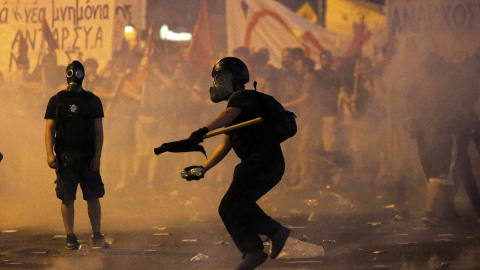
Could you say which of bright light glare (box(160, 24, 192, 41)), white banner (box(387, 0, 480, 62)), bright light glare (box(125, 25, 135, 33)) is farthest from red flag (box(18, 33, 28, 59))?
white banner (box(387, 0, 480, 62))

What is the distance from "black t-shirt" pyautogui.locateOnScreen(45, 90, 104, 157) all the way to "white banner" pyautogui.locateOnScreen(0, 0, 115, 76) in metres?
5.96

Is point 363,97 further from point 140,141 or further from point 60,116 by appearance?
point 60,116

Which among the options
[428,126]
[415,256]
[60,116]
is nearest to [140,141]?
[428,126]

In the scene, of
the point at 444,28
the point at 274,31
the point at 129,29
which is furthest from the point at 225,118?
the point at 129,29

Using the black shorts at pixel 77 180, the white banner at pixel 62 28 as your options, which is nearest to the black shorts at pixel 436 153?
the black shorts at pixel 77 180

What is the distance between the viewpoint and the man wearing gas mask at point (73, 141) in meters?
8.45

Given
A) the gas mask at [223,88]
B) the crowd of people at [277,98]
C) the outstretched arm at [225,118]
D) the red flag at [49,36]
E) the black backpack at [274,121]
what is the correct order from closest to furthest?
the outstretched arm at [225,118] → the black backpack at [274,121] → the gas mask at [223,88] → the crowd of people at [277,98] → the red flag at [49,36]

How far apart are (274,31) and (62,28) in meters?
3.14

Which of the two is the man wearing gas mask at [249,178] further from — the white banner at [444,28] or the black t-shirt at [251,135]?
the white banner at [444,28]

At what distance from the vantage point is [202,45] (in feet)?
46.6

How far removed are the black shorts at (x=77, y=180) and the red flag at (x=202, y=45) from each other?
579 centimetres

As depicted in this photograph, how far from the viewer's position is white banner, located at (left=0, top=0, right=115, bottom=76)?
14.4 m

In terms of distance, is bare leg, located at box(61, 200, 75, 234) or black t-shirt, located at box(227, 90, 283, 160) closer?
black t-shirt, located at box(227, 90, 283, 160)

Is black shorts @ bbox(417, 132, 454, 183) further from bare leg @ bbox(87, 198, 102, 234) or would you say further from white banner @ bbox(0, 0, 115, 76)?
white banner @ bbox(0, 0, 115, 76)
